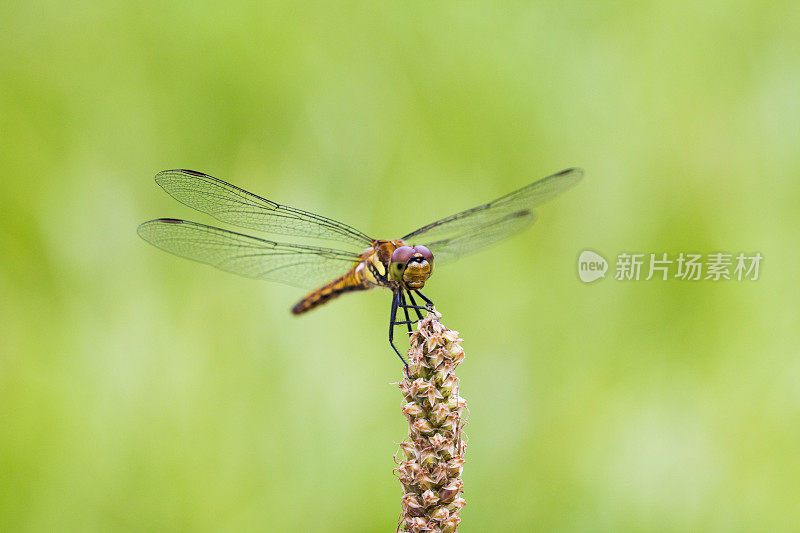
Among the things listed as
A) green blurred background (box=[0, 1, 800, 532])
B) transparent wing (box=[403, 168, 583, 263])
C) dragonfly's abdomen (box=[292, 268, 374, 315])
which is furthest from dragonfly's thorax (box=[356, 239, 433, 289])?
green blurred background (box=[0, 1, 800, 532])

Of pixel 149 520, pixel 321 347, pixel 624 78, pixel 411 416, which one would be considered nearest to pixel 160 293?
pixel 321 347

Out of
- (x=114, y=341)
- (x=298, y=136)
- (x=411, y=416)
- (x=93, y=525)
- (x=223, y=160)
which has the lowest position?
(x=93, y=525)

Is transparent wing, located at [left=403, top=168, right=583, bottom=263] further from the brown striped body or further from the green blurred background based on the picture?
the green blurred background

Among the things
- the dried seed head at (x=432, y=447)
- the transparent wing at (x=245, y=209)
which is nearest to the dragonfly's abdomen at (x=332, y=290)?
the transparent wing at (x=245, y=209)

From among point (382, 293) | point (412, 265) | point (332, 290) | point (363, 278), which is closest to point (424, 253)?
point (412, 265)

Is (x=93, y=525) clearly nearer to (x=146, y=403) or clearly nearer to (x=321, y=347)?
(x=146, y=403)

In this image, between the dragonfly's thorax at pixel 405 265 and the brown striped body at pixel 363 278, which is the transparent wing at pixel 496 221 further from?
the dragonfly's thorax at pixel 405 265

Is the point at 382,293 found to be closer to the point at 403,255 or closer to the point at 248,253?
the point at 248,253
